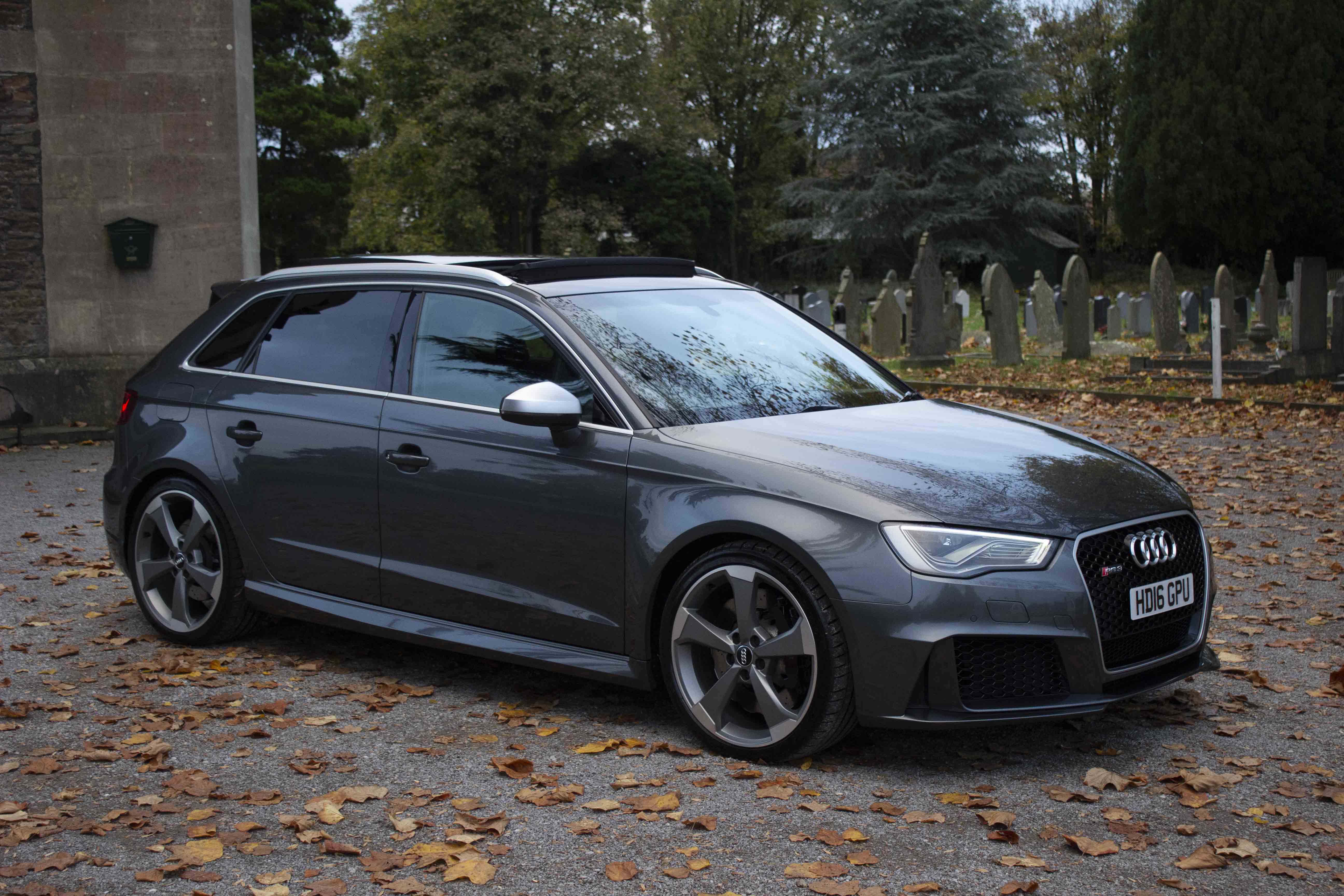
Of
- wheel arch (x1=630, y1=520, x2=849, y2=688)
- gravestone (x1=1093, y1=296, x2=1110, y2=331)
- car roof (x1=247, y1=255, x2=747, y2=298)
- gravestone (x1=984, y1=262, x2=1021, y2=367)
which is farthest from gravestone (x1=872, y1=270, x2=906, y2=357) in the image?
wheel arch (x1=630, y1=520, x2=849, y2=688)

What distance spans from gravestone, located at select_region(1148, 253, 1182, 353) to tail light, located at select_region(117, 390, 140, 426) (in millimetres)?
18655

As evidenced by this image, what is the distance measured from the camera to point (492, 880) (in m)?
3.67

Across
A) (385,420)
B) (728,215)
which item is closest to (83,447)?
(385,420)

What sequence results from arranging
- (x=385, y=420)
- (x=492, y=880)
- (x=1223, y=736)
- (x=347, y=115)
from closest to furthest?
(x=492, y=880)
(x=1223, y=736)
(x=385, y=420)
(x=347, y=115)

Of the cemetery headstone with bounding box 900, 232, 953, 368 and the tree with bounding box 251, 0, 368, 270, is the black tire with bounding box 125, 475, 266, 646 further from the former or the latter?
the tree with bounding box 251, 0, 368, 270

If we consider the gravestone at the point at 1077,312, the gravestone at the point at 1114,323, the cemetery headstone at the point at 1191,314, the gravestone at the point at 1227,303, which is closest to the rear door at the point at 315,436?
the gravestone at the point at 1077,312

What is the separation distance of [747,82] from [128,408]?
5902 centimetres

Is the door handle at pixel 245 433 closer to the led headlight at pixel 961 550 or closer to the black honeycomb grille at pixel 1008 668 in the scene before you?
the led headlight at pixel 961 550

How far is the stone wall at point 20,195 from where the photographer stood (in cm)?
1397

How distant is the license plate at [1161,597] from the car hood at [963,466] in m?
0.23

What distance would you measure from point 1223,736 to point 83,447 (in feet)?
38.4

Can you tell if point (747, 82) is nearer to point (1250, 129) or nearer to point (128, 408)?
point (1250, 129)

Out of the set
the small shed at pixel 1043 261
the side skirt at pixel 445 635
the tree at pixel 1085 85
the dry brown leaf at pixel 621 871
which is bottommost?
the dry brown leaf at pixel 621 871

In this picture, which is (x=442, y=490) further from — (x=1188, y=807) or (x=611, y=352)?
(x=1188, y=807)
